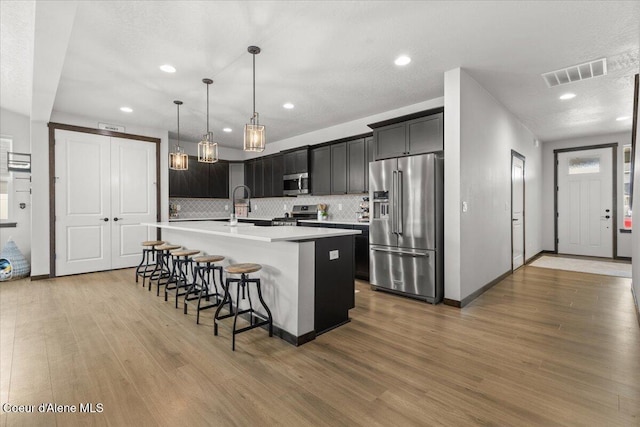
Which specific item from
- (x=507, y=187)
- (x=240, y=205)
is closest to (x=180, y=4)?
(x=507, y=187)

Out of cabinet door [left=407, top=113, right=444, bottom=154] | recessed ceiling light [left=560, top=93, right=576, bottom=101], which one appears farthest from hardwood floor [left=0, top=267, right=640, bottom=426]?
recessed ceiling light [left=560, top=93, right=576, bottom=101]

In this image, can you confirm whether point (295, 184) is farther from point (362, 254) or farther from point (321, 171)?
point (362, 254)

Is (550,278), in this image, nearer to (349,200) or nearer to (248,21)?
(349,200)

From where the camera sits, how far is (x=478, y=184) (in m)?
4.10

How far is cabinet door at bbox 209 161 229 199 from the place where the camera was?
7.50 meters

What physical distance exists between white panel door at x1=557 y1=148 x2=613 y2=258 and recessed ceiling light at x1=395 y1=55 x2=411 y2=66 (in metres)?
6.40

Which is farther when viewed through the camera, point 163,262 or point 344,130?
point 344,130

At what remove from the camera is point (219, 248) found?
377 cm

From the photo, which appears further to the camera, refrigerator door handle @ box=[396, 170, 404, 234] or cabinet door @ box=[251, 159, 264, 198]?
cabinet door @ box=[251, 159, 264, 198]

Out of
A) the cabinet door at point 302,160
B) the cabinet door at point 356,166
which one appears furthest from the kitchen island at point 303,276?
the cabinet door at point 302,160

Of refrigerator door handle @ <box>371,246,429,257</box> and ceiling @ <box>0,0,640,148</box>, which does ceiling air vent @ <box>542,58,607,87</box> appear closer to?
ceiling @ <box>0,0,640,148</box>

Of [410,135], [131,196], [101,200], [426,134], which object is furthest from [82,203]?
[426,134]

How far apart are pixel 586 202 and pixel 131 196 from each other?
9.92m

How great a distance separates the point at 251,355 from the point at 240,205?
20.4ft
